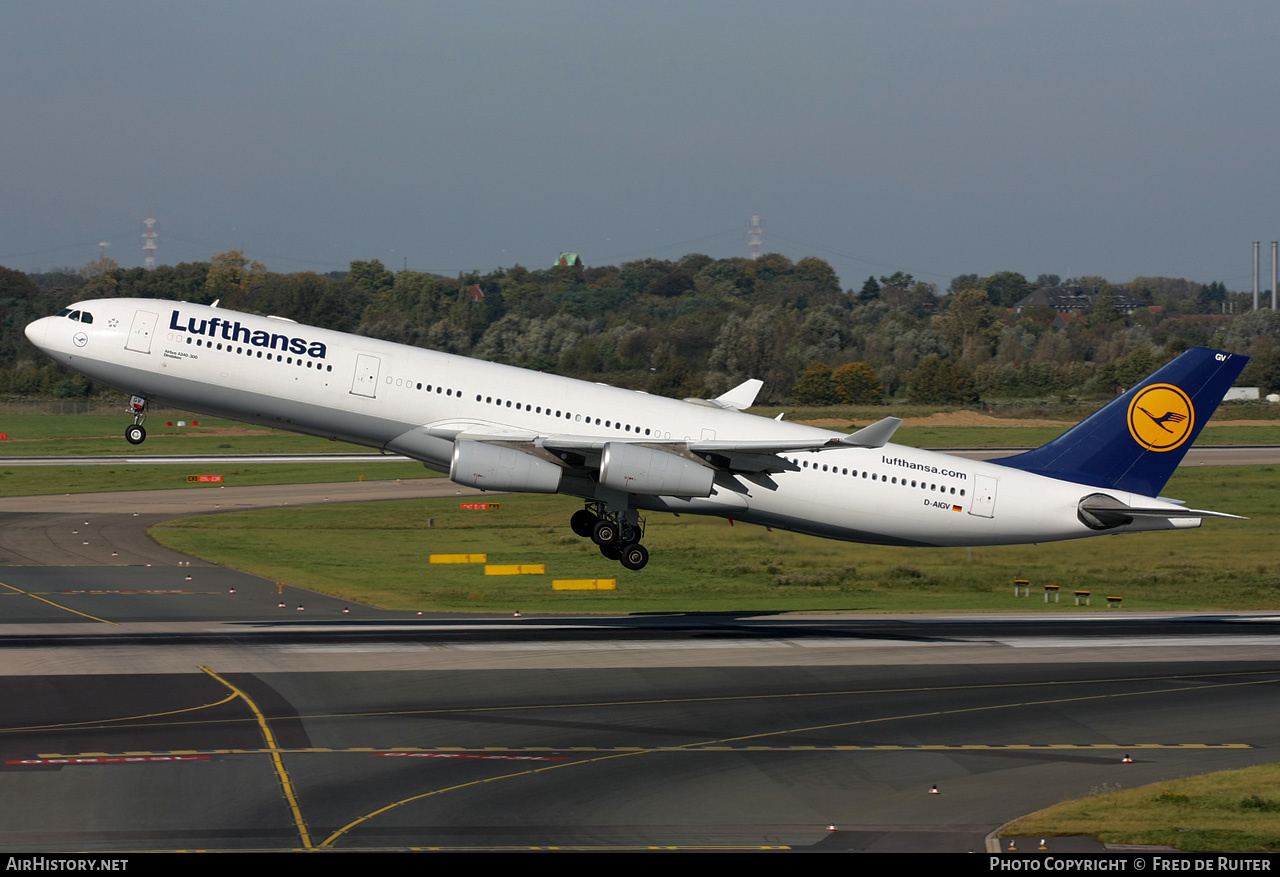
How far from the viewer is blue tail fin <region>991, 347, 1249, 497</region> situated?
158 ft

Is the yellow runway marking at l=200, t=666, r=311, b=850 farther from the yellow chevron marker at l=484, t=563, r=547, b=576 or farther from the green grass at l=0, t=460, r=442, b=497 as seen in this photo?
the green grass at l=0, t=460, r=442, b=497

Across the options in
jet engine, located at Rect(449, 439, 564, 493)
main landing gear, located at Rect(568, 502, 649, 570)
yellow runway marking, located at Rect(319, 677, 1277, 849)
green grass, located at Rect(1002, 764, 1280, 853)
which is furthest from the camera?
main landing gear, located at Rect(568, 502, 649, 570)

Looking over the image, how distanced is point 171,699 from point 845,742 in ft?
57.6

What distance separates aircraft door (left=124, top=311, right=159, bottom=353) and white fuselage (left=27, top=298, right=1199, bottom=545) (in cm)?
4

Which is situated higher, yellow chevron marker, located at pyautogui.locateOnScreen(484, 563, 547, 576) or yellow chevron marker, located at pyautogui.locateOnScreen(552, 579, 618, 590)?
yellow chevron marker, located at pyautogui.locateOnScreen(552, 579, 618, 590)

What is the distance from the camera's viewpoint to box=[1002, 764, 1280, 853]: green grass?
24609mm

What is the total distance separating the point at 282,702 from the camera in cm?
3525

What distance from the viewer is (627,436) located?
44.6m

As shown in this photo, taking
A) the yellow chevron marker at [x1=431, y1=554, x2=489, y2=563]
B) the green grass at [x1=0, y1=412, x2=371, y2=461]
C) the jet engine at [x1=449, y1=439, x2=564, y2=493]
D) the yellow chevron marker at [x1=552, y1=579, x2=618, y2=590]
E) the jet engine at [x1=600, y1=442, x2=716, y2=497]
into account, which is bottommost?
the green grass at [x1=0, y1=412, x2=371, y2=461]

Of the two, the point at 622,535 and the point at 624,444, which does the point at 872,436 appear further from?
the point at 622,535

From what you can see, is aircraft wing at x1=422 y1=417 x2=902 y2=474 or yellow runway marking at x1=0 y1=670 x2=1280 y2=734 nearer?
yellow runway marking at x1=0 y1=670 x2=1280 y2=734

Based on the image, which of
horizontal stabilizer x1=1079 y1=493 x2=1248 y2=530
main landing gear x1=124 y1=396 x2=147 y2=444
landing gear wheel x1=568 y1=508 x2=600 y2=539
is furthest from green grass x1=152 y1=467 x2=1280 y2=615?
main landing gear x1=124 y1=396 x2=147 y2=444

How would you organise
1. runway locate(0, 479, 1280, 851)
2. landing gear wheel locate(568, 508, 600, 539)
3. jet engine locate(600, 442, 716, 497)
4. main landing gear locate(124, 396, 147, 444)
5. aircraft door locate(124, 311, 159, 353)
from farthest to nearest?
landing gear wheel locate(568, 508, 600, 539) < main landing gear locate(124, 396, 147, 444) < jet engine locate(600, 442, 716, 497) < aircraft door locate(124, 311, 159, 353) < runway locate(0, 479, 1280, 851)

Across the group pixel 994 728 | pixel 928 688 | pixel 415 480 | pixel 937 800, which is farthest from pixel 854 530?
pixel 415 480
